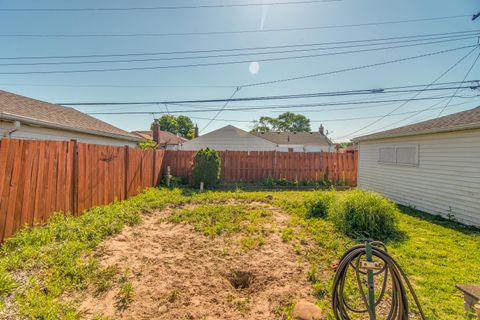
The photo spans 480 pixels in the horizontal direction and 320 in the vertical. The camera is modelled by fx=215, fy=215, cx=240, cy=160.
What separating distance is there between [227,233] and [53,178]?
3.44 m

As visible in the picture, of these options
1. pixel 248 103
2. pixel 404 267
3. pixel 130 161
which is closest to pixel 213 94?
pixel 248 103

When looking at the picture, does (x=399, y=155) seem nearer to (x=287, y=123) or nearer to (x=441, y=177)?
(x=441, y=177)

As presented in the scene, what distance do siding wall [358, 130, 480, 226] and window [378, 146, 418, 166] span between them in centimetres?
15

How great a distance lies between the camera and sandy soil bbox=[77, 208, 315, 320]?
2184mm

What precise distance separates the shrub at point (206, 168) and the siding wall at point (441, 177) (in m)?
6.84

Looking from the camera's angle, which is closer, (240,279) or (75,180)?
(240,279)

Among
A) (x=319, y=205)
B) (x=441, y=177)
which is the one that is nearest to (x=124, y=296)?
(x=319, y=205)

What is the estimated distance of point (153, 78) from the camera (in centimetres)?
1166

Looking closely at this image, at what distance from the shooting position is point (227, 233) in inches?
170

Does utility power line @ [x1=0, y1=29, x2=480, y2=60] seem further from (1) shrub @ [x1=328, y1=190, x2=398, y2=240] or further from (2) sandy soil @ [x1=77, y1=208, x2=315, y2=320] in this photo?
(2) sandy soil @ [x1=77, y1=208, x2=315, y2=320]

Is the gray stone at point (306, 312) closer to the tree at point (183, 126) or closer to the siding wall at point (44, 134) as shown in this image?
the siding wall at point (44, 134)

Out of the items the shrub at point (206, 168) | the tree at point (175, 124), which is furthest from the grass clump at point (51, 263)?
the tree at point (175, 124)

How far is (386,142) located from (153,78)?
452 inches

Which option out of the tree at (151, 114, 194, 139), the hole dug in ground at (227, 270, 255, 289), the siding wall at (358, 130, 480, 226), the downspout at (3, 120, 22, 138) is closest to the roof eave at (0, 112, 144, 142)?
the downspout at (3, 120, 22, 138)
